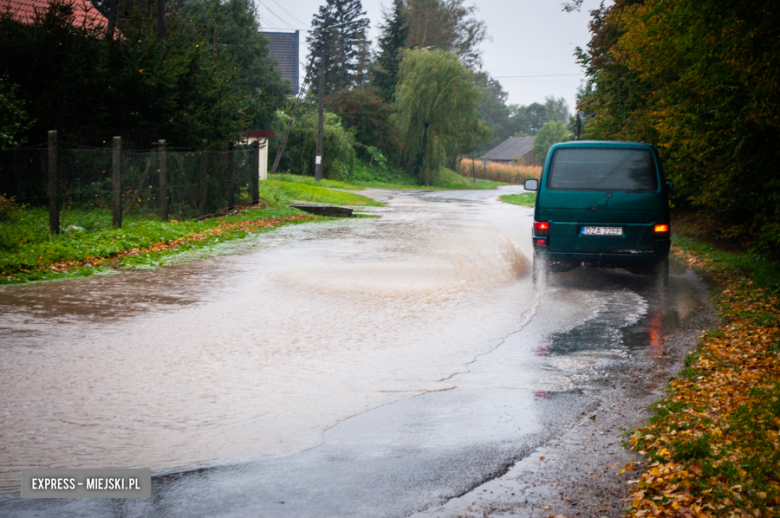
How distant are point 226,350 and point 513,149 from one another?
12175 centimetres

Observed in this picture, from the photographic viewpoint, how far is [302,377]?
5.92 m

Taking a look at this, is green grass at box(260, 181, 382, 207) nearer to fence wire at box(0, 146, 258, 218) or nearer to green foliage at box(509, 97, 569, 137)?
fence wire at box(0, 146, 258, 218)

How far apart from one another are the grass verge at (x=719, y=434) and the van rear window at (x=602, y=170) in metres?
2.73

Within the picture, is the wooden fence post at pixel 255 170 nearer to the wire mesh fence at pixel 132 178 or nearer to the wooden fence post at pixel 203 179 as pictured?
the wire mesh fence at pixel 132 178

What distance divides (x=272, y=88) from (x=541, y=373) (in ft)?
173

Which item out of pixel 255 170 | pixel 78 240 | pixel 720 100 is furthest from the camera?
pixel 255 170

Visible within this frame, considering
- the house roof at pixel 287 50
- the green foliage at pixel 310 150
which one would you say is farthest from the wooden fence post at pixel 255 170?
the house roof at pixel 287 50

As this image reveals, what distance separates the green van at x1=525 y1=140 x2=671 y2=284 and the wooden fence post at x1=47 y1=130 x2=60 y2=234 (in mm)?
8025

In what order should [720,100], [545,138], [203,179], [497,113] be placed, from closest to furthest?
[720,100] → [203,179] → [545,138] → [497,113]

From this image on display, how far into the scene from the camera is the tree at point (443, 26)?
78.2m

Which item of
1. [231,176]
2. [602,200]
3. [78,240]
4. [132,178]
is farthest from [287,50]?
[602,200]

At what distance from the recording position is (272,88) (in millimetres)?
56125

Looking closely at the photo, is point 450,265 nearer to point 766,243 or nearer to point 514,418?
point 766,243

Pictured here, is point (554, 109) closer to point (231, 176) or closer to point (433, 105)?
point (433, 105)
